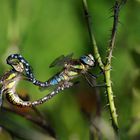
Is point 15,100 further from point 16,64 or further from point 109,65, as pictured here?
point 109,65

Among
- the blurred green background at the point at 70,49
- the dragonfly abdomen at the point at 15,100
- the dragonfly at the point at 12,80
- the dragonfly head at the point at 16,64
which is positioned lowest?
the dragonfly abdomen at the point at 15,100

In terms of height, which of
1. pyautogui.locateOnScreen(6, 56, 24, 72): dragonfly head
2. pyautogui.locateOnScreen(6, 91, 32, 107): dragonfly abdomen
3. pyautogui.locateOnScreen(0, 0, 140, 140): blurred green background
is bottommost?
pyautogui.locateOnScreen(6, 91, 32, 107): dragonfly abdomen

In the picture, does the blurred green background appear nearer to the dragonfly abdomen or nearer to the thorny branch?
the dragonfly abdomen

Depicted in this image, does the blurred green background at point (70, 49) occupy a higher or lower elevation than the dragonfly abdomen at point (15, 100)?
higher

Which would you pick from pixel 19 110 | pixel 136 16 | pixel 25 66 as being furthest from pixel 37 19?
pixel 25 66

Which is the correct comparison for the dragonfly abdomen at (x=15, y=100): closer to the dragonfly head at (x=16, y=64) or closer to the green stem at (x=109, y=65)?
the dragonfly head at (x=16, y=64)

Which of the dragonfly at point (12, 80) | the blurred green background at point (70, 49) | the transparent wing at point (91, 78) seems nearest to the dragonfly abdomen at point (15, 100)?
the dragonfly at point (12, 80)

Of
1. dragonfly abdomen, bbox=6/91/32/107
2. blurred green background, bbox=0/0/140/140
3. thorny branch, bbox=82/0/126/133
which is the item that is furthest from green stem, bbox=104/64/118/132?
blurred green background, bbox=0/0/140/140

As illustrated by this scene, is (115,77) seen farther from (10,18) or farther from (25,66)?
(25,66)

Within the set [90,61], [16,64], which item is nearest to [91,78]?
[90,61]
